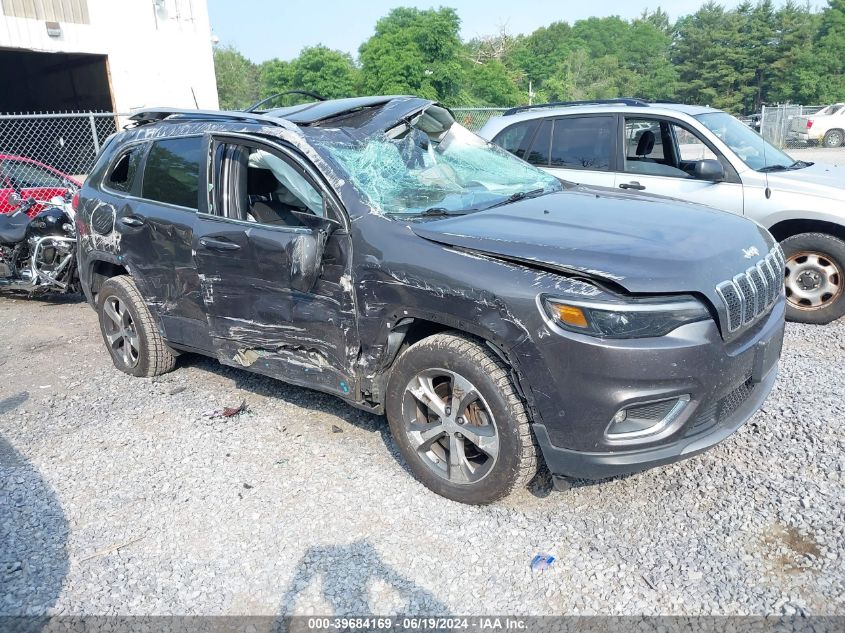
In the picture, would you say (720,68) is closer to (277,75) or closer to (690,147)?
(277,75)

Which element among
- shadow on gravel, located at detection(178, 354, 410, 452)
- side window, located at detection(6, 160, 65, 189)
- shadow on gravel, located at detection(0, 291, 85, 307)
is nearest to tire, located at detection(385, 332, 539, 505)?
shadow on gravel, located at detection(178, 354, 410, 452)

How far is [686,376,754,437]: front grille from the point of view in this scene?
2855 millimetres

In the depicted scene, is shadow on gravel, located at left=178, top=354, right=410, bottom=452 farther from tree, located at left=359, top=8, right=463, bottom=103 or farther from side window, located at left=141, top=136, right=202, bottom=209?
tree, located at left=359, top=8, right=463, bottom=103

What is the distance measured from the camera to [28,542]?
3.20m

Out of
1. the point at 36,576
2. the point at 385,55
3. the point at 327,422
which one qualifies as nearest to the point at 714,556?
the point at 327,422

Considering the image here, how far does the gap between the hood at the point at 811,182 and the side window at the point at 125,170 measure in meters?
5.09

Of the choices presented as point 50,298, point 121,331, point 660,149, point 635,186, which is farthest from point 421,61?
point 121,331

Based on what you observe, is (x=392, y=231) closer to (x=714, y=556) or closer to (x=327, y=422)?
(x=327, y=422)

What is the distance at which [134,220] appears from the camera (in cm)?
457

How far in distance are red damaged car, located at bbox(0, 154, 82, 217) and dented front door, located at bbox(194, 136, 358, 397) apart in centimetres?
660

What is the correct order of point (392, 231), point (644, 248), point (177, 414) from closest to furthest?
point (644, 248) < point (392, 231) < point (177, 414)

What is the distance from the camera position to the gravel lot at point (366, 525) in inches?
107

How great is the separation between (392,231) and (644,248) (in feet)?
3.83

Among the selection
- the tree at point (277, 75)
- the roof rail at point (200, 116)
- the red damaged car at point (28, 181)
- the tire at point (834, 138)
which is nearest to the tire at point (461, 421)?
the roof rail at point (200, 116)
